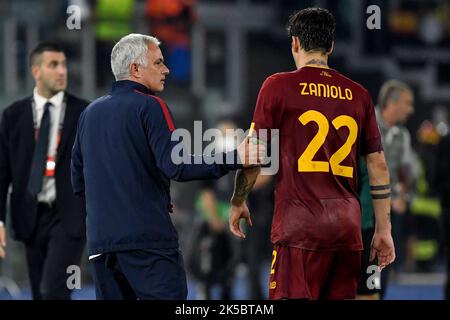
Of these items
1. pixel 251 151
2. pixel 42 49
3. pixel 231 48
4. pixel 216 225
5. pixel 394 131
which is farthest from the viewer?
pixel 231 48

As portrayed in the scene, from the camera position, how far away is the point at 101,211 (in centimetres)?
550

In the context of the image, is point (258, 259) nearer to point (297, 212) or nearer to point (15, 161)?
point (15, 161)

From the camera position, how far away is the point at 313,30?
5.61m

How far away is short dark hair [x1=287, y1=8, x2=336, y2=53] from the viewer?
Result: 5605 millimetres

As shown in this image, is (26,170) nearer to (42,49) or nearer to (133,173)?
(42,49)

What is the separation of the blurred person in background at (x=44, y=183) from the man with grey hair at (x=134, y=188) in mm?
1592

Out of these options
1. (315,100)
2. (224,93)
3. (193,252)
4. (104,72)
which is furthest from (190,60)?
(315,100)

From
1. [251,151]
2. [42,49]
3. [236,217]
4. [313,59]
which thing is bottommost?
[236,217]

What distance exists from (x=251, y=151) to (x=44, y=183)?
229cm

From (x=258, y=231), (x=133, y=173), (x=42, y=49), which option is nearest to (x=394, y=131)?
(x=258, y=231)

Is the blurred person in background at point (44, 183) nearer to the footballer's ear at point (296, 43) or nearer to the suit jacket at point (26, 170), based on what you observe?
the suit jacket at point (26, 170)

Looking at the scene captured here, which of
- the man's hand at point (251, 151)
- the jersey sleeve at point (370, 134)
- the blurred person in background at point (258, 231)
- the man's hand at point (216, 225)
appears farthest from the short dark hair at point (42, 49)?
the man's hand at point (216, 225)

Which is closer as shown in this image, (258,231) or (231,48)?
(258,231)

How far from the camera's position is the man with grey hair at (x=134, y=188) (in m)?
5.37
